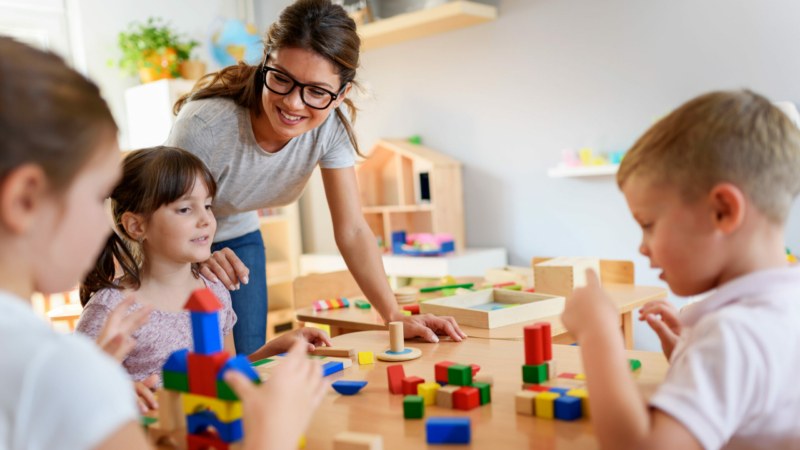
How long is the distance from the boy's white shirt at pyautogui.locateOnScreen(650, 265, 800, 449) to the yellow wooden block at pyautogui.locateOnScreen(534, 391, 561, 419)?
0.20 metres

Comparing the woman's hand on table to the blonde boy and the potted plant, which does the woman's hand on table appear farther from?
the potted plant

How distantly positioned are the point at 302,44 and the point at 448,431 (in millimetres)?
1033

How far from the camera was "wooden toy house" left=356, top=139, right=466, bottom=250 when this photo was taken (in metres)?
3.73

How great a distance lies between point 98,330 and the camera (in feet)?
4.41

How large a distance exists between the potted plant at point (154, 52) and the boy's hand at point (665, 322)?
11.8 feet

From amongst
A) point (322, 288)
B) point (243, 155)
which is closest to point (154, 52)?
point (322, 288)

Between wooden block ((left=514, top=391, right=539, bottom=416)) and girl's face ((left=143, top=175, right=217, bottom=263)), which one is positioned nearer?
wooden block ((left=514, top=391, right=539, bottom=416))

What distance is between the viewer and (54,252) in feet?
1.98

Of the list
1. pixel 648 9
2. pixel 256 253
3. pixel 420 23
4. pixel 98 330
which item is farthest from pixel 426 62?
pixel 98 330

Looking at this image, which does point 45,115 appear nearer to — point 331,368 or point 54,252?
point 54,252

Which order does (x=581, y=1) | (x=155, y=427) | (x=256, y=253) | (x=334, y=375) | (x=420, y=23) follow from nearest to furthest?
(x=155, y=427), (x=334, y=375), (x=256, y=253), (x=581, y=1), (x=420, y=23)

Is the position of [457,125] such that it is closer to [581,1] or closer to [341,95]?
[581,1]

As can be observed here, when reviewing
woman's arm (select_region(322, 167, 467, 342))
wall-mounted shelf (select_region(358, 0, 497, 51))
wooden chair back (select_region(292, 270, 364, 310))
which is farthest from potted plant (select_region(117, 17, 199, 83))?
woman's arm (select_region(322, 167, 467, 342))

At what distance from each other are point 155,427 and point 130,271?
0.66m
